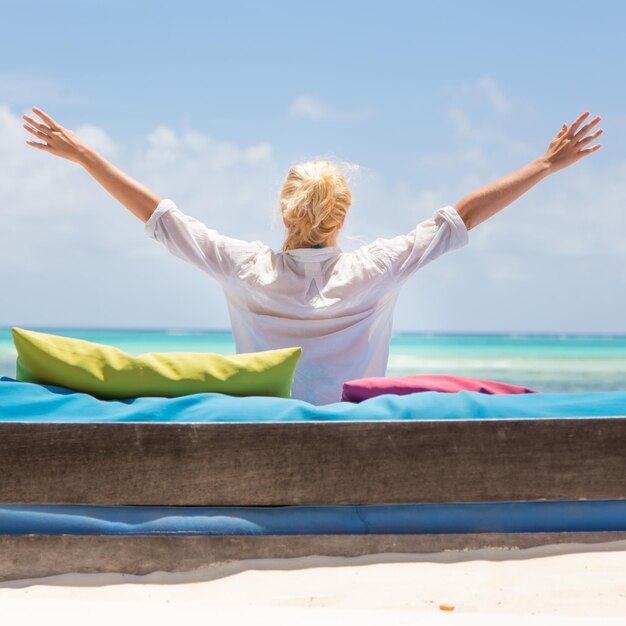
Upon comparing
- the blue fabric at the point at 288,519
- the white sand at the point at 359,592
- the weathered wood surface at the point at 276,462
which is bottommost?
the white sand at the point at 359,592

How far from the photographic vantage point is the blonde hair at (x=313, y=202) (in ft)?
9.62

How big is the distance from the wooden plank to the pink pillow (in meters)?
0.42

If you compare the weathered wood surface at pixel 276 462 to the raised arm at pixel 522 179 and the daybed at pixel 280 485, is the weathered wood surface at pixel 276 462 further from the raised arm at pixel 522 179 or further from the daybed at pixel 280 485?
the raised arm at pixel 522 179

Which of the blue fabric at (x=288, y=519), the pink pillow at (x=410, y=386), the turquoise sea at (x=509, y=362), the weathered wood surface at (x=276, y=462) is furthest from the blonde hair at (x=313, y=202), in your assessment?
the turquoise sea at (x=509, y=362)

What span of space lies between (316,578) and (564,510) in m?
0.67

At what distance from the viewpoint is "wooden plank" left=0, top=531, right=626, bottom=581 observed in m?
2.21

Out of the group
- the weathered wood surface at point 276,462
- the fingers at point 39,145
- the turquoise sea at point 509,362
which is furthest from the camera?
the turquoise sea at point 509,362

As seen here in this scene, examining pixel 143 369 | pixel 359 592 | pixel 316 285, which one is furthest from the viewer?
pixel 316 285

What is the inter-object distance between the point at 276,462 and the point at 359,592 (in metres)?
0.37

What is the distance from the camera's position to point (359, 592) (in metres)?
2.09

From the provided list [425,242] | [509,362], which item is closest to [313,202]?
[425,242]

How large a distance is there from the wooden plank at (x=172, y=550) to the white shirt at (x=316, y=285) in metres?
0.73

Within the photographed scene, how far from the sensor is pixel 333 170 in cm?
302

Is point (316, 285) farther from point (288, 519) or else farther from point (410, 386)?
point (288, 519)
